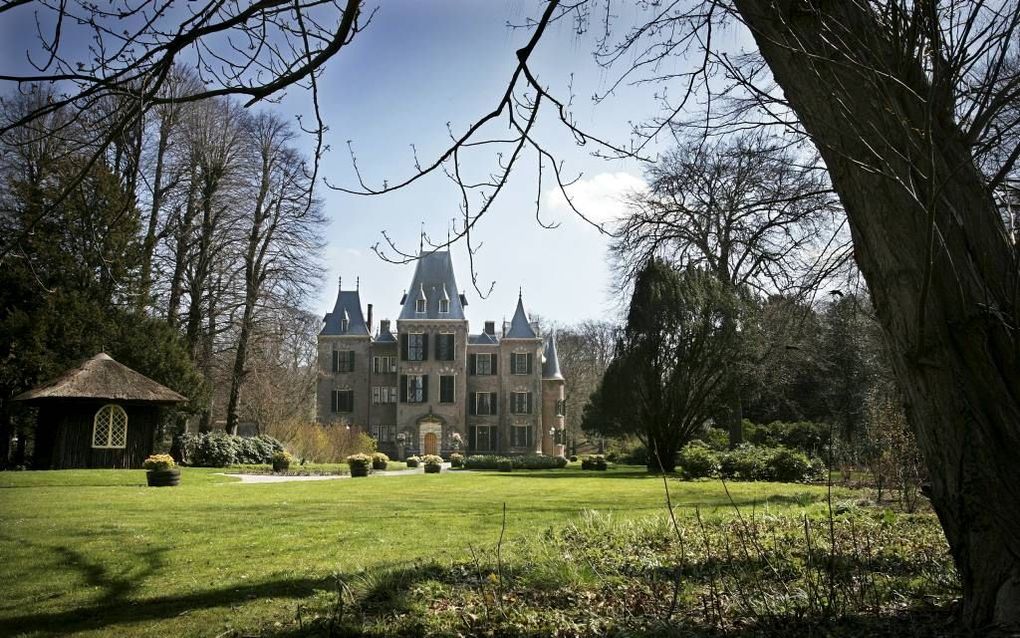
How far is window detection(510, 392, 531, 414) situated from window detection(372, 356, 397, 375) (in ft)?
24.1

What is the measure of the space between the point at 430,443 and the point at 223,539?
35.3 metres

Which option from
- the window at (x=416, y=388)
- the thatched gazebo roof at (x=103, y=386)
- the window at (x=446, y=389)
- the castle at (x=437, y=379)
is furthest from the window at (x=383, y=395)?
the thatched gazebo roof at (x=103, y=386)

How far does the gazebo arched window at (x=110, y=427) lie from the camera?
2105 cm

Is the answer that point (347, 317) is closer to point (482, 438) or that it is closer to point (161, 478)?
point (482, 438)

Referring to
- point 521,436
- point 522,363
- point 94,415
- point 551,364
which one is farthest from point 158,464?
point 551,364

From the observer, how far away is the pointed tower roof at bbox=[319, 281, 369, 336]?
4488 cm

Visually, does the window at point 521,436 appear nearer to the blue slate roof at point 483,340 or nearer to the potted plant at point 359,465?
the blue slate roof at point 483,340

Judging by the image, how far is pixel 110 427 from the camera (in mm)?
21281

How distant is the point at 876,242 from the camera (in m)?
3.52

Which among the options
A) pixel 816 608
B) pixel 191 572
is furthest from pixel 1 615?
pixel 816 608

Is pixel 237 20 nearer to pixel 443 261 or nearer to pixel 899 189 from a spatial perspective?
pixel 899 189

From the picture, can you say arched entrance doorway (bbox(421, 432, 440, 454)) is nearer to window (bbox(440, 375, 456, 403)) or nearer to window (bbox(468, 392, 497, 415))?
window (bbox(440, 375, 456, 403))

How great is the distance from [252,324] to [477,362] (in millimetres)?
→ 20062

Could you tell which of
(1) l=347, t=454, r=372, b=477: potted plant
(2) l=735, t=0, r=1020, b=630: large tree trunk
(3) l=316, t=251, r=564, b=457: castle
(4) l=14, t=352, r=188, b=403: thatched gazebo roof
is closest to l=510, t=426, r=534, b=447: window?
(3) l=316, t=251, r=564, b=457: castle
